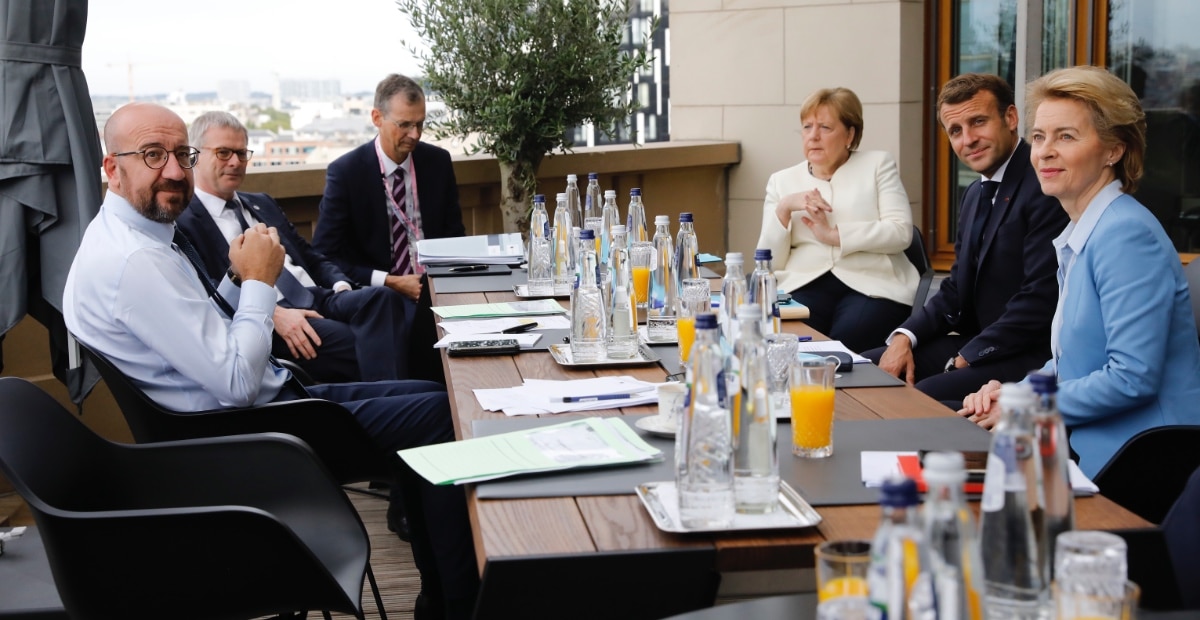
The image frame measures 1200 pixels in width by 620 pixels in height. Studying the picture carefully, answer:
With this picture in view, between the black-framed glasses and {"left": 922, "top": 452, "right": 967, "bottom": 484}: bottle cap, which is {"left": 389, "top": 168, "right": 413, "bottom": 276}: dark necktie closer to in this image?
the black-framed glasses

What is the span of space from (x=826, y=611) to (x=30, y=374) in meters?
4.16

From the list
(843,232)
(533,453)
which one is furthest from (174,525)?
(843,232)

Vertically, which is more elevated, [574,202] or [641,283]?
[574,202]

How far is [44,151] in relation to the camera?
3.61m

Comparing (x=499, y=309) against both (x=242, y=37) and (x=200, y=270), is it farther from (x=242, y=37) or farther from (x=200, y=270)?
(x=242, y=37)

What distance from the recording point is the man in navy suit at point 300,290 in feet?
12.2

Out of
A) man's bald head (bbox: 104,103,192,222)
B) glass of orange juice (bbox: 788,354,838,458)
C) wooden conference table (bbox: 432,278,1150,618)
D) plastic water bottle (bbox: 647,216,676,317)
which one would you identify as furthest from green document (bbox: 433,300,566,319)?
wooden conference table (bbox: 432,278,1150,618)

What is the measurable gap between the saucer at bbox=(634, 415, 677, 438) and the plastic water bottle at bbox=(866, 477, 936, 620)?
100 centimetres

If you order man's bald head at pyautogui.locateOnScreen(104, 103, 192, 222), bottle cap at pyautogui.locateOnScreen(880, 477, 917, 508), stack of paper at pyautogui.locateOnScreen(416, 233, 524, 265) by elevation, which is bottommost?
stack of paper at pyautogui.locateOnScreen(416, 233, 524, 265)

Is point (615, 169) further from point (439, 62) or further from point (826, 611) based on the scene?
point (826, 611)

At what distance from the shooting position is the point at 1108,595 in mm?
923

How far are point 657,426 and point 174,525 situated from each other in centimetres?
78

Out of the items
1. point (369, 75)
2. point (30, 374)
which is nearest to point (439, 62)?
point (369, 75)

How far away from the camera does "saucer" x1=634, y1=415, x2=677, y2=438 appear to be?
6.27 ft
